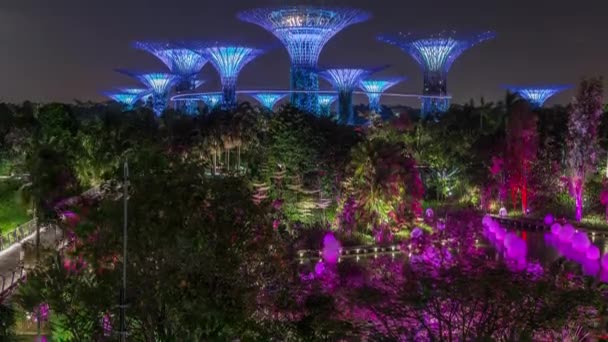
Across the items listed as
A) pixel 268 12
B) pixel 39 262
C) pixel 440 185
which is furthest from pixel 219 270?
pixel 268 12

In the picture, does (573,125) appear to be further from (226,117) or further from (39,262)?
(39,262)

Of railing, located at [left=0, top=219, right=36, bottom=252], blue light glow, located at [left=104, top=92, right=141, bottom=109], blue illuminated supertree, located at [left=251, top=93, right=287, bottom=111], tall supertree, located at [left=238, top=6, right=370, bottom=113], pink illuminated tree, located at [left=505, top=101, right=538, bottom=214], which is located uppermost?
tall supertree, located at [left=238, top=6, right=370, bottom=113]

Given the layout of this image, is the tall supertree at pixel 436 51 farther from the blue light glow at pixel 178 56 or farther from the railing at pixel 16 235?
the railing at pixel 16 235

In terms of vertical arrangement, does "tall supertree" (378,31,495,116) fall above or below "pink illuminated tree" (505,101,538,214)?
above

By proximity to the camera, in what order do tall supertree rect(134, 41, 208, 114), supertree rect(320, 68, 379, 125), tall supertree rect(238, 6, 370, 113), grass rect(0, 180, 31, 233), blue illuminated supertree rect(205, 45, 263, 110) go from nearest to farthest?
grass rect(0, 180, 31, 233) → tall supertree rect(238, 6, 370, 113) → blue illuminated supertree rect(205, 45, 263, 110) → supertree rect(320, 68, 379, 125) → tall supertree rect(134, 41, 208, 114)

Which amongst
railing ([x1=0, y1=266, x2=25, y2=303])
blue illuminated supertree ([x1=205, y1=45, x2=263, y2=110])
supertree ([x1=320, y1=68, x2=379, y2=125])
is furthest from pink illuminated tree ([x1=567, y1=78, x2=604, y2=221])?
blue illuminated supertree ([x1=205, y1=45, x2=263, y2=110])

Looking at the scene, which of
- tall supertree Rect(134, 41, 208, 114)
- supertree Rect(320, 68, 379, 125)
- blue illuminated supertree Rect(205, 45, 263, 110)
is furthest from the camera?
tall supertree Rect(134, 41, 208, 114)

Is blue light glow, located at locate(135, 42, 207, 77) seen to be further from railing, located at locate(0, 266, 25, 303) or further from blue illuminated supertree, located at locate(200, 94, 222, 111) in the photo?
railing, located at locate(0, 266, 25, 303)

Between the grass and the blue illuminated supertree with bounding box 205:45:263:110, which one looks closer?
the grass
